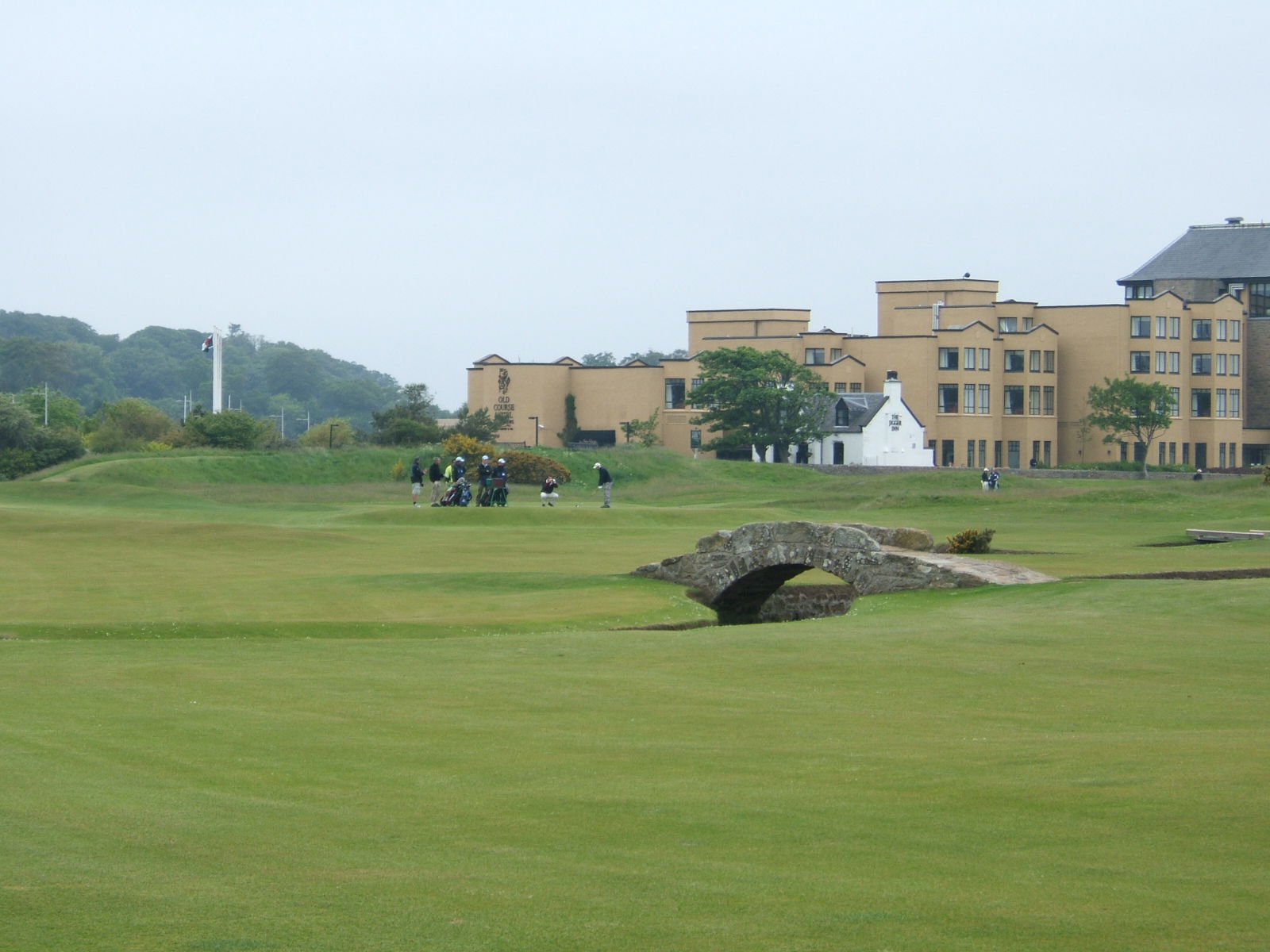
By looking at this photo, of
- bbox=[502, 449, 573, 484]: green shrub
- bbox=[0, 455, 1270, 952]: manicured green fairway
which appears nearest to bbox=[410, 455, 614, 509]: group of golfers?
bbox=[502, 449, 573, 484]: green shrub

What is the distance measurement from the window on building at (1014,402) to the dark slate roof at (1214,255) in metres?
22.0

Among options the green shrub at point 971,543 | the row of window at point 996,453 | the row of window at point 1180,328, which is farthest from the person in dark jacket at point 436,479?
the row of window at point 1180,328

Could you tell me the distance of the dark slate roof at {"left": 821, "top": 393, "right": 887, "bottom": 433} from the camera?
11369 centimetres

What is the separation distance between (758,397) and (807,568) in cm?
8011

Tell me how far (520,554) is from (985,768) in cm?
2684

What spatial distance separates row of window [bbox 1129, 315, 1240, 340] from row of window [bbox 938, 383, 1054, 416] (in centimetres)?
831

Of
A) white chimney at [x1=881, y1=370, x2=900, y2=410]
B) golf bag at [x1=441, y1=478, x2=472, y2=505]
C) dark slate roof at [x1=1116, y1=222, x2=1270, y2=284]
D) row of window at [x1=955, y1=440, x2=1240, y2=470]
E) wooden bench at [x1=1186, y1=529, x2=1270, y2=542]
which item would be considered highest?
dark slate roof at [x1=1116, y1=222, x2=1270, y2=284]

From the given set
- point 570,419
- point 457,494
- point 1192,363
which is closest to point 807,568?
point 457,494

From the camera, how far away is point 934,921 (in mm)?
→ 7730

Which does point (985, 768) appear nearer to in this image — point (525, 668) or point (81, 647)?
point (525, 668)

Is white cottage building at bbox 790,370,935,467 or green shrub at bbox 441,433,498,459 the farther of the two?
white cottage building at bbox 790,370,935,467

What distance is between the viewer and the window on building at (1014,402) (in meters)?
124

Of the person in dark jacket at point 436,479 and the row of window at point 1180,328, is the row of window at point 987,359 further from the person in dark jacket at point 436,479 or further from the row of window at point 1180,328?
the person in dark jacket at point 436,479

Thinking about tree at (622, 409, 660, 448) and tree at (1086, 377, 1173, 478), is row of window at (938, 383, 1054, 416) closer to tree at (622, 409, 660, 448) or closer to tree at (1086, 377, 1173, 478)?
tree at (1086, 377, 1173, 478)
